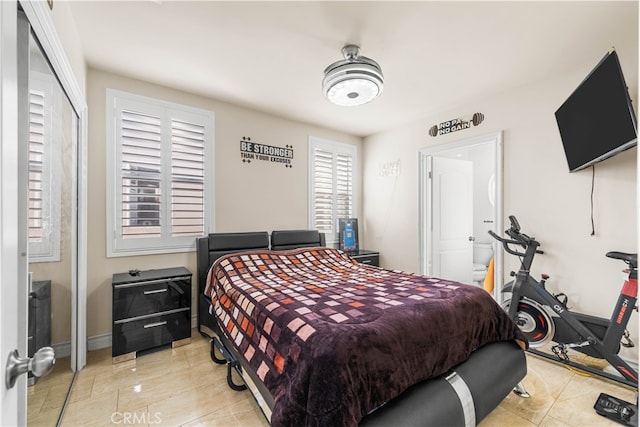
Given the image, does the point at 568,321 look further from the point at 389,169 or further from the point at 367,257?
the point at 389,169

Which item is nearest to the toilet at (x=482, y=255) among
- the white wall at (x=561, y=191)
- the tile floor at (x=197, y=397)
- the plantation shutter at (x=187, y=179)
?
the white wall at (x=561, y=191)

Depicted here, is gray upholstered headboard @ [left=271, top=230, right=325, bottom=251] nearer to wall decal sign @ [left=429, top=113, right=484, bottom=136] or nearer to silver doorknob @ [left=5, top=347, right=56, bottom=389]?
wall decal sign @ [left=429, top=113, right=484, bottom=136]

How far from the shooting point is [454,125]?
3.58 m

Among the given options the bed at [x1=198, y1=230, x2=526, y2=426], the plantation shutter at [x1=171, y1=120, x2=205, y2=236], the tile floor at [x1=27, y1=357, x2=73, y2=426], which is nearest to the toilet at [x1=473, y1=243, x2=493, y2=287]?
the bed at [x1=198, y1=230, x2=526, y2=426]

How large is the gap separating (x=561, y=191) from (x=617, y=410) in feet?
5.79

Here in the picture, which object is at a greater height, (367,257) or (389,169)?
(389,169)

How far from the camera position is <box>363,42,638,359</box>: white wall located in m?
2.38

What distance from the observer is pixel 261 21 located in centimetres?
204

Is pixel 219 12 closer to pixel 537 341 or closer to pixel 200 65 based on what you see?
pixel 200 65

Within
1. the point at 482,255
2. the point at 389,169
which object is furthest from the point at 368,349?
the point at 482,255

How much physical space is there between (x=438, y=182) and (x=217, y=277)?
3098 mm

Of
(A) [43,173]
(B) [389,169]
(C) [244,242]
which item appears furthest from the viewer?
(B) [389,169]

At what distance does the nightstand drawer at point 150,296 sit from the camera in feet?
8.11

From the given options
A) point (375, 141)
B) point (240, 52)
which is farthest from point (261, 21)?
point (375, 141)
